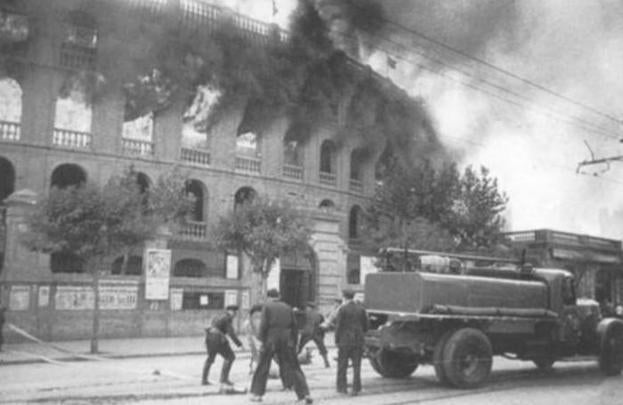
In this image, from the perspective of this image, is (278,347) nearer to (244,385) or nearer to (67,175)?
(244,385)

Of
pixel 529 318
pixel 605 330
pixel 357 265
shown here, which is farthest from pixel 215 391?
pixel 357 265

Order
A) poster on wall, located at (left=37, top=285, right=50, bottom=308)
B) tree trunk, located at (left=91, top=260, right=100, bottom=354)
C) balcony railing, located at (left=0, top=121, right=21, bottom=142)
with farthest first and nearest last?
balcony railing, located at (left=0, top=121, right=21, bottom=142), poster on wall, located at (left=37, top=285, right=50, bottom=308), tree trunk, located at (left=91, top=260, right=100, bottom=354)

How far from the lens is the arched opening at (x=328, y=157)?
32.1m

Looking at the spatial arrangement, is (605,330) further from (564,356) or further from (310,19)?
(310,19)

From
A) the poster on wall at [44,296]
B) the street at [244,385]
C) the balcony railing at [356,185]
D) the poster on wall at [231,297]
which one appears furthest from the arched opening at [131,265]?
the balcony railing at [356,185]

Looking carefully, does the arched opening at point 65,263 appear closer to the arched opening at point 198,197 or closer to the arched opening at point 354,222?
the arched opening at point 198,197

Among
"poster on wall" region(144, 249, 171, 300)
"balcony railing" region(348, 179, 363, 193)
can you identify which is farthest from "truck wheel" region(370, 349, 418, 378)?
"balcony railing" region(348, 179, 363, 193)

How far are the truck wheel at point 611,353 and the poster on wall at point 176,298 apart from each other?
524 inches

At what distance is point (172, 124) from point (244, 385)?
1737 cm

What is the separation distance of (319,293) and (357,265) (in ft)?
13.5

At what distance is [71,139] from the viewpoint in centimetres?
2414

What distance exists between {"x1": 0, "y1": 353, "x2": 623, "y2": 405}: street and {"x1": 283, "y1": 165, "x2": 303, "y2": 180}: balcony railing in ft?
52.1

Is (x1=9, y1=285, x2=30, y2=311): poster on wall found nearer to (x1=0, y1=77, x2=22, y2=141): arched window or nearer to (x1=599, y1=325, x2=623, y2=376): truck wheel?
(x1=0, y1=77, x2=22, y2=141): arched window

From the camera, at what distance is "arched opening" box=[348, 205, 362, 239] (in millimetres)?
32438
